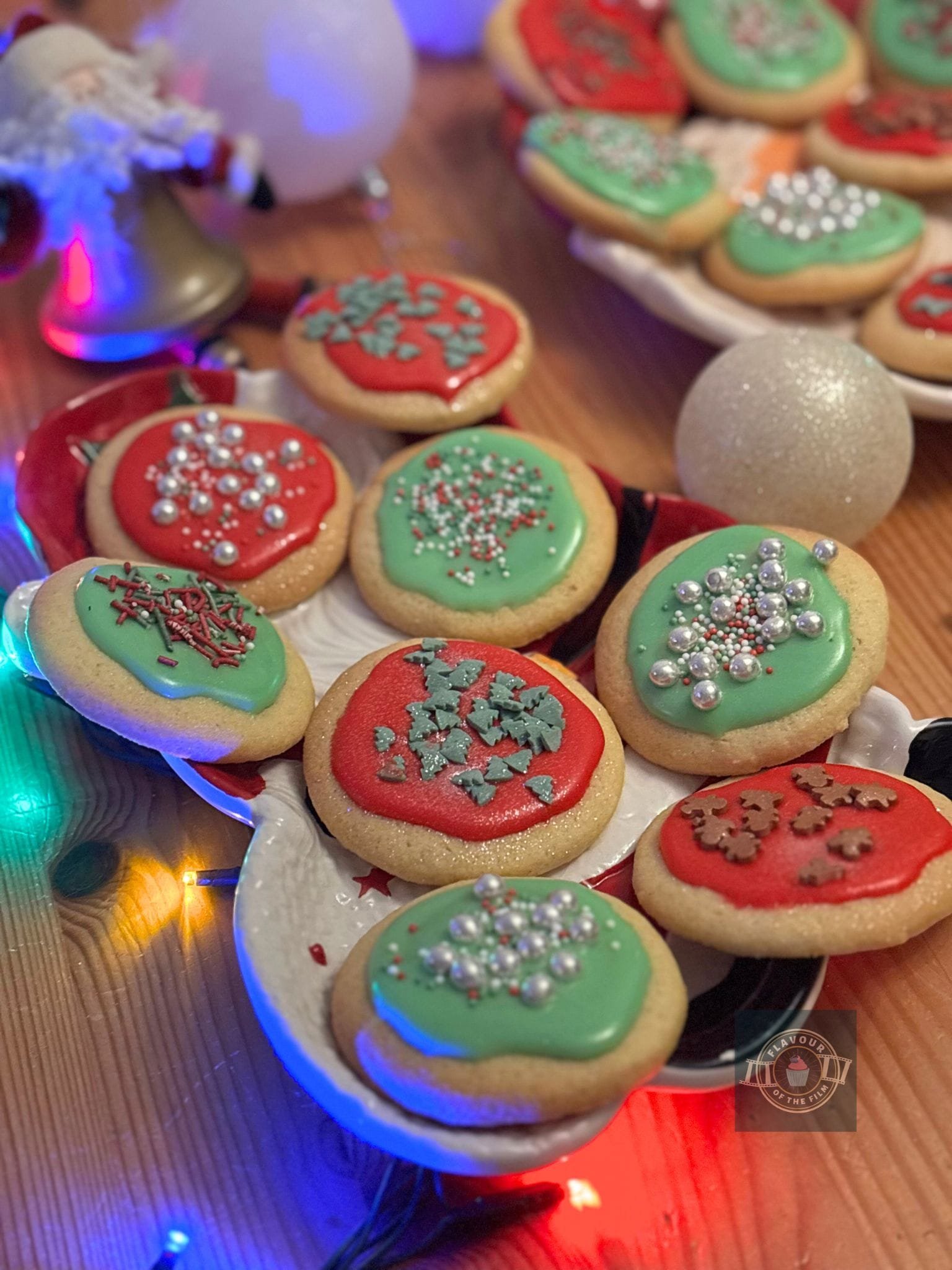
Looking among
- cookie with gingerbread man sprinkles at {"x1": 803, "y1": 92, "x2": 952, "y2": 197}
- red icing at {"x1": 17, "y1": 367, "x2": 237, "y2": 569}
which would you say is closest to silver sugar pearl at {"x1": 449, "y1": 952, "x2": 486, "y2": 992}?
red icing at {"x1": 17, "y1": 367, "x2": 237, "y2": 569}

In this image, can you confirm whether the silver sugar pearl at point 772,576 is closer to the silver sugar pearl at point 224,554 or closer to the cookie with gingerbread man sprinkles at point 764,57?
the silver sugar pearl at point 224,554

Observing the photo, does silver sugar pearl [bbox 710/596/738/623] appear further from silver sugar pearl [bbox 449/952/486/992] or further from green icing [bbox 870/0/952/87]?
green icing [bbox 870/0/952/87]

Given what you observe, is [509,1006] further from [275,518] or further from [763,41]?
[763,41]

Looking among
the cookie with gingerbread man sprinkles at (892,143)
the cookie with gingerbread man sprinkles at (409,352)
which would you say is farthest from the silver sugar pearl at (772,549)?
the cookie with gingerbread man sprinkles at (892,143)

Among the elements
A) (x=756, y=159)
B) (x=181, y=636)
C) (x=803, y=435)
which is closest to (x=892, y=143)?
(x=756, y=159)

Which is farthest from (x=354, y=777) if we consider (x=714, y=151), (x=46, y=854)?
(x=714, y=151)

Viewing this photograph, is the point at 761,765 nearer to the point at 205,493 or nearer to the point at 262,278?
the point at 205,493
